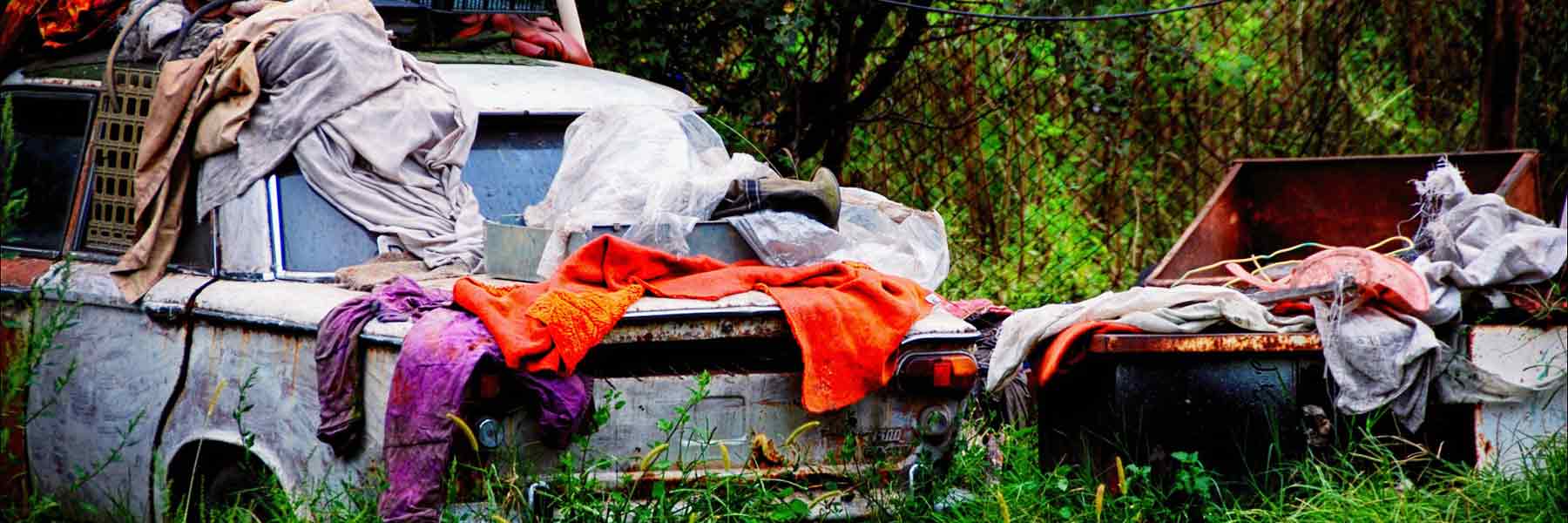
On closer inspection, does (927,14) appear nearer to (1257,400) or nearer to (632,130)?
(632,130)

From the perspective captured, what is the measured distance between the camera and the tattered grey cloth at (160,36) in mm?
5402

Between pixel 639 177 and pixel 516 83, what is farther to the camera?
pixel 516 83

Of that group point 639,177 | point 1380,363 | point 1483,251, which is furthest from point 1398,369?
point 639,177

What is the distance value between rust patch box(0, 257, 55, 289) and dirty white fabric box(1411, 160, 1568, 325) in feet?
14.4

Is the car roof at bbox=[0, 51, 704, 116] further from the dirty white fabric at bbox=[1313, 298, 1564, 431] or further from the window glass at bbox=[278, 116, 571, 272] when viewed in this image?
the dirty white fabric at bbox=[1313, 298, 1564, 431]

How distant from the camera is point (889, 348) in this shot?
4.25 m

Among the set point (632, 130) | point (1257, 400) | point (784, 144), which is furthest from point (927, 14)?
point (1257, 400)

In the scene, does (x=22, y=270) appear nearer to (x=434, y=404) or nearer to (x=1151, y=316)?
(x=434, y=404)

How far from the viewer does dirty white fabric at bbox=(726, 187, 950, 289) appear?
484 cm

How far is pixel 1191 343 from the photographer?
15.1 ft

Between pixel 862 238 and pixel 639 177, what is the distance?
77 cm

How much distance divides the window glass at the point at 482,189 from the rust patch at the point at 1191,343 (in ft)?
6.64

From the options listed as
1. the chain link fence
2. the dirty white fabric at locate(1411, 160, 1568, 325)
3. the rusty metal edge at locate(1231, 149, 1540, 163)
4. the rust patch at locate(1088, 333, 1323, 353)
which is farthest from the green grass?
the chain link fence

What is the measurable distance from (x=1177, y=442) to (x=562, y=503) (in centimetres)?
179
